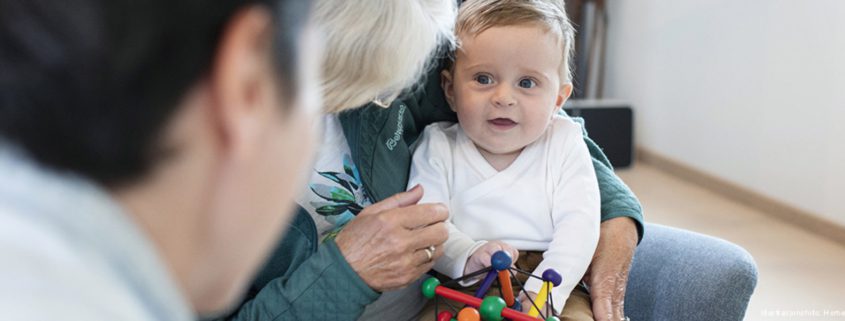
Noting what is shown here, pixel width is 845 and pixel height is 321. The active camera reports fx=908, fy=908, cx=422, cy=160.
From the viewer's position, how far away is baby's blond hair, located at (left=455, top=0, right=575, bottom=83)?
145cm

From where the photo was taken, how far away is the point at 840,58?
3.16 metres

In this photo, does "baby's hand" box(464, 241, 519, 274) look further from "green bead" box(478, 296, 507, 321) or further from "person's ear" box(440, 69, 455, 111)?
"person's ear" box(440, 69, 455, 111)

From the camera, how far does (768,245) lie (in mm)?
Result: 3227

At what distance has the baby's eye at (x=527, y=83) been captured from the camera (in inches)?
57.4

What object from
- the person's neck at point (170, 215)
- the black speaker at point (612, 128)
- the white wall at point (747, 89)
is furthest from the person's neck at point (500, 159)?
the black speaker at point (612, 128)

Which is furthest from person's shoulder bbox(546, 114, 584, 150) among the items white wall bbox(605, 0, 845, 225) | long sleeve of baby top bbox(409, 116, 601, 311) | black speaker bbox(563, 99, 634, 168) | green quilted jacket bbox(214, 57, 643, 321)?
black speaker bbox(563, 99, 634, 168)

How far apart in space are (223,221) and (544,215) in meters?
1.03

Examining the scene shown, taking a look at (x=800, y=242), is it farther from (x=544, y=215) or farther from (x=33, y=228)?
(x=33, y=228)

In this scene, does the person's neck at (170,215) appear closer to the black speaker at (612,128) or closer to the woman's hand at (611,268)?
the woman's hand at (611,268)

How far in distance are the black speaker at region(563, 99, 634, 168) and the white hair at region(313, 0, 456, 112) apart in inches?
131

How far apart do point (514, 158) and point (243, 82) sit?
3.61 ft

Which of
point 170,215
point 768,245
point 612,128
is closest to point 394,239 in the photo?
point 170,215

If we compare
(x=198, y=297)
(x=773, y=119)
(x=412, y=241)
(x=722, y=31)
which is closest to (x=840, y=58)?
(x=773, y=119)

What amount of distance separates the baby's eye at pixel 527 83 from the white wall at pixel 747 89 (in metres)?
2.13
